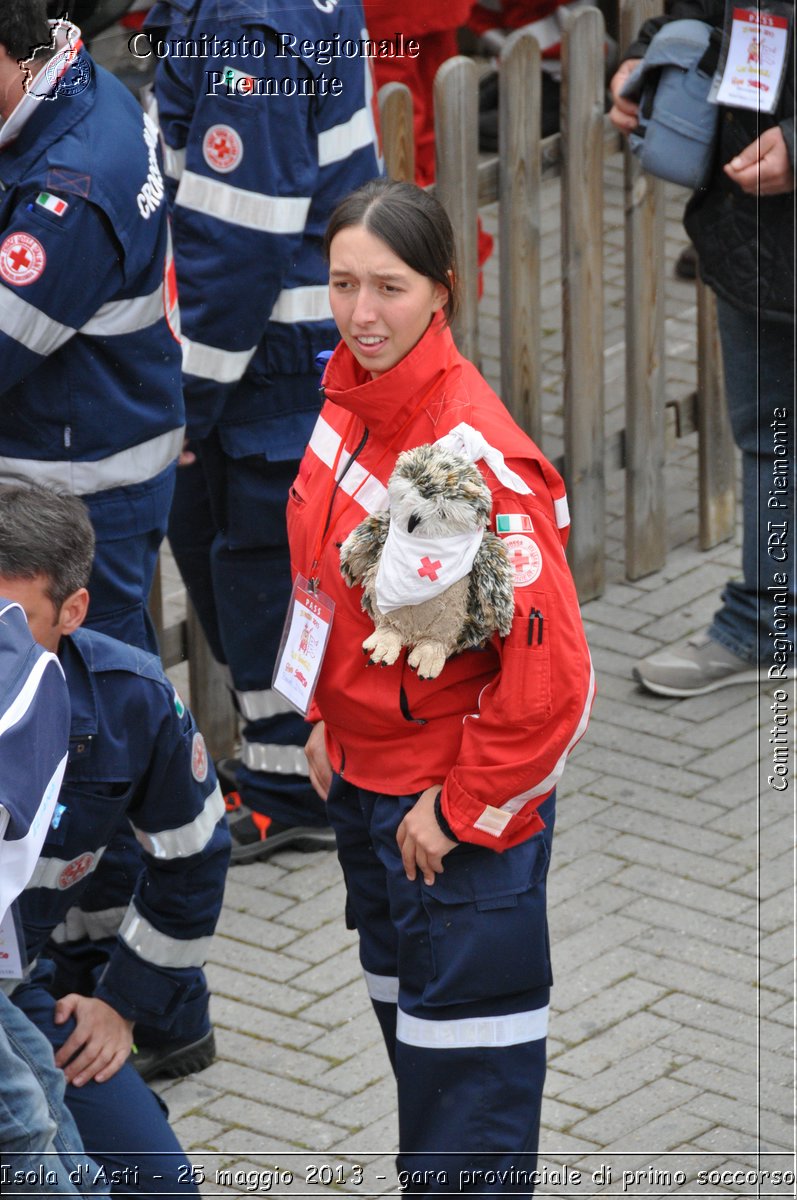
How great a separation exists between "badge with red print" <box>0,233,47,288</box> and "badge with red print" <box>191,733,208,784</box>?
99cm

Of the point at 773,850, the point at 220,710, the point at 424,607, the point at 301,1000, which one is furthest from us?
the point at 220,710

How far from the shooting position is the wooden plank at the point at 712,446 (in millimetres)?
6020

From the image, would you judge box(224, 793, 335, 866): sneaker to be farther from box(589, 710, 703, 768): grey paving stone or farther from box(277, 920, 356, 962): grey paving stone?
box(589, 710, 703, 768): grey paving stone

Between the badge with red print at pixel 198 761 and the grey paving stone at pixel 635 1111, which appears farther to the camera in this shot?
the grey paving stone at pixel 635 1111

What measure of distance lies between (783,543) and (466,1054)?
2656 millimetres

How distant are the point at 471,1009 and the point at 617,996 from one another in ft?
3.70

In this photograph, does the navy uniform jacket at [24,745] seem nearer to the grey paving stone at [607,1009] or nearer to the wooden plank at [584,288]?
the grey paving stone at [607,1009]

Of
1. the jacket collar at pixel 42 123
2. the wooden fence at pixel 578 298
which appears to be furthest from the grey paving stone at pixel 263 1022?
the jacket collar at pixel 42 123

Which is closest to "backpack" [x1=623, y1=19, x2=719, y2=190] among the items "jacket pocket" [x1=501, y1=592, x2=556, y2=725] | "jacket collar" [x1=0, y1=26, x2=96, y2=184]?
"jacket collar" [x1=0, y1=26, x2=96, y2=184]

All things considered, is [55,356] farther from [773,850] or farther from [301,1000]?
[773,850]

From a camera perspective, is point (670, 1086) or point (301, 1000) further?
point (301, 1000)

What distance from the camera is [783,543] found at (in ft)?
17.5

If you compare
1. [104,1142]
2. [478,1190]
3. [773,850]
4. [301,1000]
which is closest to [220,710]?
[301,1000]

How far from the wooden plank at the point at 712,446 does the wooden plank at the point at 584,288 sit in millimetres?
405
